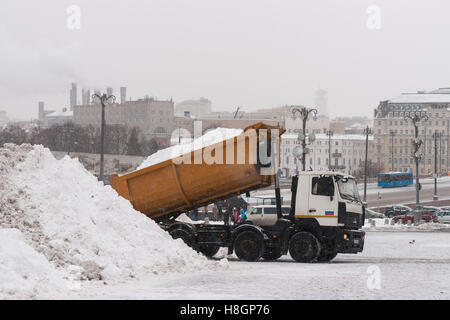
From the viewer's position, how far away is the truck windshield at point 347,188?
22.2 metres

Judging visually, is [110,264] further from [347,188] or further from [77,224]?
[347,188]

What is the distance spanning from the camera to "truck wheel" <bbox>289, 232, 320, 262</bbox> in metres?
22.0

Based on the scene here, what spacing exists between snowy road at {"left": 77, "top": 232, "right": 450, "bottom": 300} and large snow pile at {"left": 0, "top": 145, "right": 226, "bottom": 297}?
74 centimetres

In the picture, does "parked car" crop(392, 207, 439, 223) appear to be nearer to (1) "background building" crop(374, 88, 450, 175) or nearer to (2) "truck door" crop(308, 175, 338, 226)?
(2) "truck door" crop(308, 175, 338, 226)

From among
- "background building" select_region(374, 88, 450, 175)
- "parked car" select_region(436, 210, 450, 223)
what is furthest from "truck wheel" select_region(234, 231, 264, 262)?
"background building" select_region(374, 88, 450, 175)

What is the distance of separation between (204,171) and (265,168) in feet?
5.04

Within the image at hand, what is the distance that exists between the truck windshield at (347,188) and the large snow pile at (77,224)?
4621 millimetres

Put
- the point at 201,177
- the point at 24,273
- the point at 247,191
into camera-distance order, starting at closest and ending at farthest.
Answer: the point at 24,273
the point at 201,177
the point at 247,191

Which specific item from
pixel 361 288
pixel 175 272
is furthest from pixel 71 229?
pixel 361 288

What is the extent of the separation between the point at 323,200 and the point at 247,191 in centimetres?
196

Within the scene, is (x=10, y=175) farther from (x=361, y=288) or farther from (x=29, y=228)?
(x=361, y=288)

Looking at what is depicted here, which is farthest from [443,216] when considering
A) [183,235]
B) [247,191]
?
[183,235]

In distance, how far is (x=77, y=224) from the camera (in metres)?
17.4

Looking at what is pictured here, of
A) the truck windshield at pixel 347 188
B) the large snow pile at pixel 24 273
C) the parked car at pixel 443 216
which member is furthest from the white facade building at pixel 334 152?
the large snow pile at pixel 24 273
